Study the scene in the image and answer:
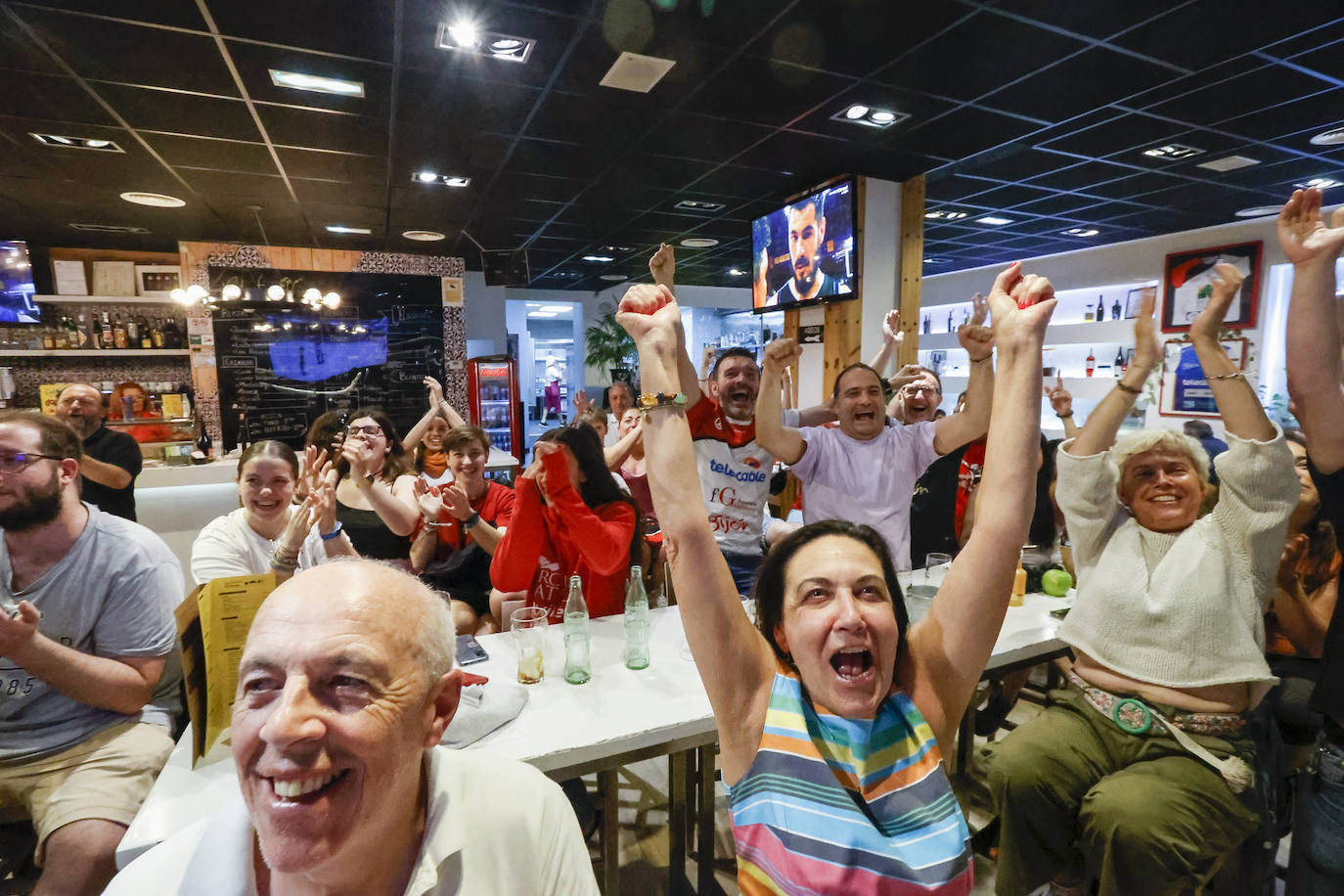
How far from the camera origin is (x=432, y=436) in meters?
4.31

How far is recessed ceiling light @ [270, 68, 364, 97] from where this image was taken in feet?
10.3

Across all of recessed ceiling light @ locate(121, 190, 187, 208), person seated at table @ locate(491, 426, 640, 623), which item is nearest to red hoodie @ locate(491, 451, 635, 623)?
person seated at table @ locate(491, 426, 640, 623)

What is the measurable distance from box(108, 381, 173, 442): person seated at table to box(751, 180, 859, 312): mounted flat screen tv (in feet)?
21.5

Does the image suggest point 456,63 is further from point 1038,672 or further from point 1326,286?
point 1038,672

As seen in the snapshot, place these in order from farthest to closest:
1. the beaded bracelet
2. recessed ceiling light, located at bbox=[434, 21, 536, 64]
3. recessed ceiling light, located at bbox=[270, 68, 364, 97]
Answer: recessed ceiling light, located at bbox=[270, 68, 364, 97], recessed ceiling light, located at bbox=[434, 21, 536, 64], the beaded bracelet

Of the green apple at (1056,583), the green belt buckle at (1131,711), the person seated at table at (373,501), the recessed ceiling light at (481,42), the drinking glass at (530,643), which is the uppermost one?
the recessed ceiling light at (481,42)

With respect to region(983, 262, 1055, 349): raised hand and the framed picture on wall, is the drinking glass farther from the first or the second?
the framed picture on wall

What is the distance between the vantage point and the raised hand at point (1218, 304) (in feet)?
5.34

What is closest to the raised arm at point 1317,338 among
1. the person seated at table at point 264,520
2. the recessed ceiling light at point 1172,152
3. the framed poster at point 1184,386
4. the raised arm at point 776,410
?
the raised arm at point 776,410

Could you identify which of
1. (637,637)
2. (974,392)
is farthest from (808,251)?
(637,637)

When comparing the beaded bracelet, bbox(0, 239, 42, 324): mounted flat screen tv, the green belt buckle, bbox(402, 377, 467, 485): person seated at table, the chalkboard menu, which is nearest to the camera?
the beaded bracelet

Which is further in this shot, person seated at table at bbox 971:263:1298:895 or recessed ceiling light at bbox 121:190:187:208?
recessed ceiling light at bbox 121:190:187:208

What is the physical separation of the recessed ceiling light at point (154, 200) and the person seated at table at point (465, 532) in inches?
162

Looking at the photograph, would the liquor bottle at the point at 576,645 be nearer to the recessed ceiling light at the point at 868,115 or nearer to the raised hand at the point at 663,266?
the raised hand at the point at 663,266
